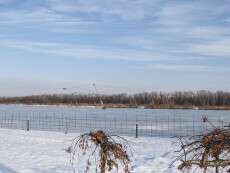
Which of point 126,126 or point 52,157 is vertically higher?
point 52,157

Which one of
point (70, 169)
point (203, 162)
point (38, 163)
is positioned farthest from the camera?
point (38, 163)

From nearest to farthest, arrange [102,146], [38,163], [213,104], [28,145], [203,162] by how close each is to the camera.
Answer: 1. [203,162]
2. [102,146]
3. [38,163]
4. [28,145]
5. [213,104]

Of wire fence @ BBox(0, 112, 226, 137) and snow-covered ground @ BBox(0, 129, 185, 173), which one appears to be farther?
wire fence @ BBox(0, 112, 226, 137)

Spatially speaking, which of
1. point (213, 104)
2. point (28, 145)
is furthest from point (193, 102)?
point (28, 145)

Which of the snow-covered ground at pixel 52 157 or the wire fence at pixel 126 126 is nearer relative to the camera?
the snow-covered ground at pixel 52 157

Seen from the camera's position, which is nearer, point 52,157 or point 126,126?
point 52,157

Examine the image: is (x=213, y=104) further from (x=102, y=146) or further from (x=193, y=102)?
(x=102, y=146)

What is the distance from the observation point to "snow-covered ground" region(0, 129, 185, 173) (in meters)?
14.6

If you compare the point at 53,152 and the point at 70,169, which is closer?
the point at 70,169

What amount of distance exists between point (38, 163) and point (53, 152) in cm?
335

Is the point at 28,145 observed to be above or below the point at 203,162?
below

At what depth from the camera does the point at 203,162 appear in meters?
4.41

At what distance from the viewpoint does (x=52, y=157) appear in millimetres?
17406

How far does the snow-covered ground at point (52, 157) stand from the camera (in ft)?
47.9
